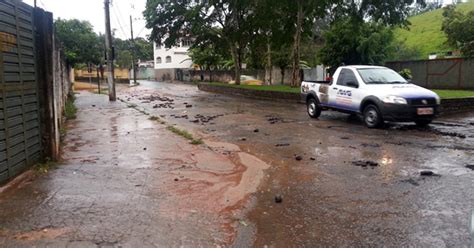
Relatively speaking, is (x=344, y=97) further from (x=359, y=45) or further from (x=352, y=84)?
(x=359, y=45)

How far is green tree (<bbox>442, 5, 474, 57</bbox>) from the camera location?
31812 millimetres

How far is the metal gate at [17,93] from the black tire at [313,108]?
9.21 meters

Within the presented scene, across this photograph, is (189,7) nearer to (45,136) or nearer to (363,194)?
(45,136)

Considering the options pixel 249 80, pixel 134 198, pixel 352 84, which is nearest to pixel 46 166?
pixel 134 198

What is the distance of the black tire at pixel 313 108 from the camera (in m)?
14.3

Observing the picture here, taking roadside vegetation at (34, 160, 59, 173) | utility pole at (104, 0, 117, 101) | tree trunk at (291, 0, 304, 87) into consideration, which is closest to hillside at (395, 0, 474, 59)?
tree trunk at (291, 0, 304, 87)

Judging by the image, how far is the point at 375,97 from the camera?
37.7 ft

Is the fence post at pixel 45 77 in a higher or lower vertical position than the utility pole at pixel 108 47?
lower

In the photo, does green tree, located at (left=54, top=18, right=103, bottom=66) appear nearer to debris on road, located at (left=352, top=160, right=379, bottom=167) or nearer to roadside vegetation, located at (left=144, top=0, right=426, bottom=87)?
roadside vegetation, located at (left=144, top=0, right=426, bottom=87)

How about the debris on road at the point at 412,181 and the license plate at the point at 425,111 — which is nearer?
the debris on road at the point at 412,181

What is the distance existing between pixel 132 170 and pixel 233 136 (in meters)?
4.11

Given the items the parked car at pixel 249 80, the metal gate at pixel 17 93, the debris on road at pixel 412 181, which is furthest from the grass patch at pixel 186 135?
the parked car at pixel 249 80

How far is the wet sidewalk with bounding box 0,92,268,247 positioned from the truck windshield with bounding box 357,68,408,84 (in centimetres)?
513

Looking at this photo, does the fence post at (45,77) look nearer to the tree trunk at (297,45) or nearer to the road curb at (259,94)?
the road curb at (259,94)
